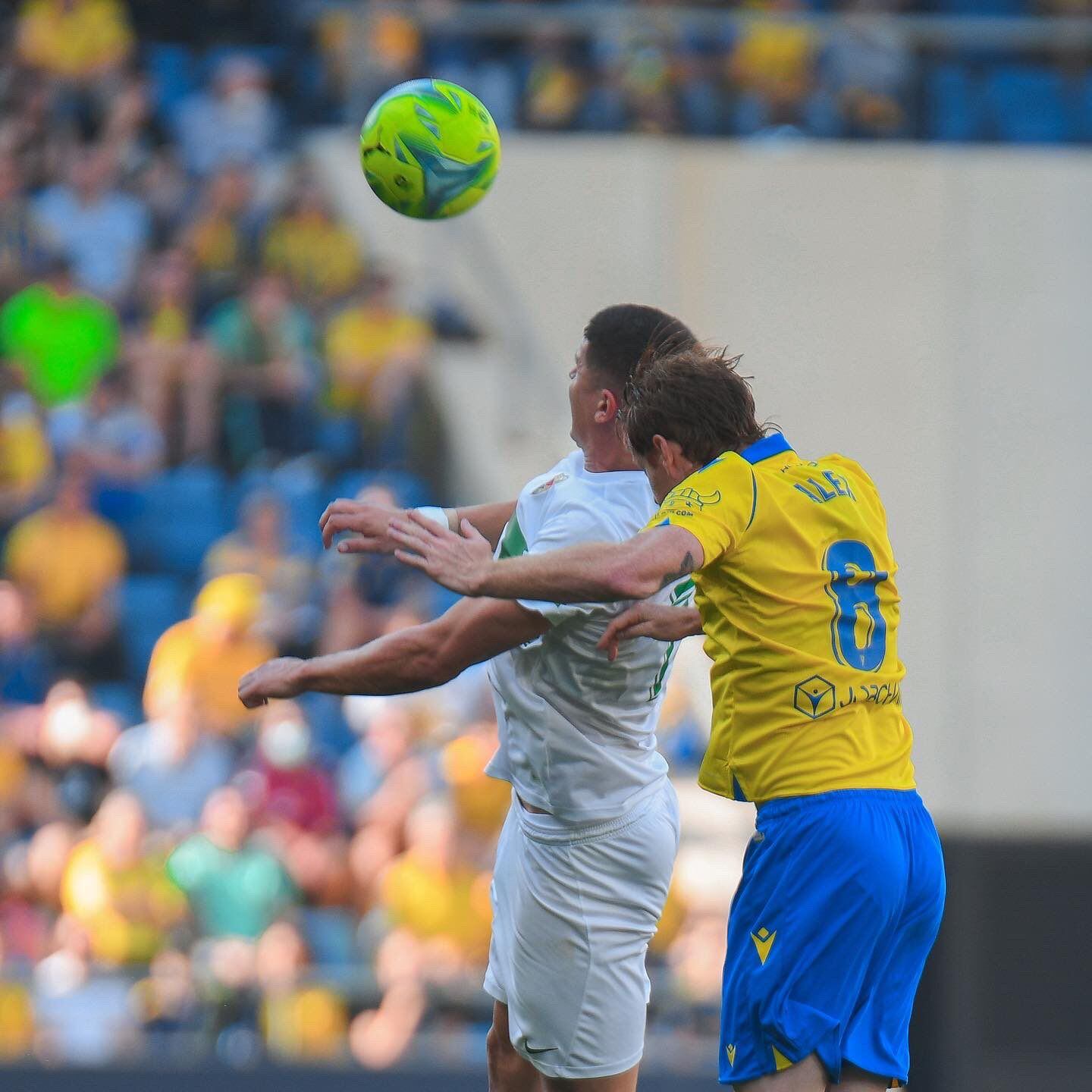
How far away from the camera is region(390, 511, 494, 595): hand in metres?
3.76

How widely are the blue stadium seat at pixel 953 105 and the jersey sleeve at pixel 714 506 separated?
871 cm

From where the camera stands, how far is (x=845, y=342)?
11.8 metres

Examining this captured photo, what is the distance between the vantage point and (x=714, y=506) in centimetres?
383

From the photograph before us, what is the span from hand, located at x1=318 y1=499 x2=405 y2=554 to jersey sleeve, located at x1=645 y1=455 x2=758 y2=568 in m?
0.58

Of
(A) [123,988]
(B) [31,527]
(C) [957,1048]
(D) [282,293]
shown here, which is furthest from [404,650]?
(C) [957,1048]

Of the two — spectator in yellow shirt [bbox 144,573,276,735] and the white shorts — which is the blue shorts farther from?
spectator in yellow shirt [bbox 144,573,276,735]

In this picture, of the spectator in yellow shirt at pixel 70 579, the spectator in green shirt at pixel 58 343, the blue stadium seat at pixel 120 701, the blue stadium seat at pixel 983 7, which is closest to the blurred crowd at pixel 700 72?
the blue stadium seat at pixel 983 7

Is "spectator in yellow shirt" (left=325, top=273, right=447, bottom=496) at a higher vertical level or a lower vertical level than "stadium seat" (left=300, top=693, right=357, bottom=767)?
higher

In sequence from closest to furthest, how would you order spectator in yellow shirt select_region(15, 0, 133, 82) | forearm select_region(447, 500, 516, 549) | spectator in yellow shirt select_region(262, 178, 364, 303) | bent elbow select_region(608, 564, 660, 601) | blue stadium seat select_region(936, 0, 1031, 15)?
bent elbow select_region(608, 564, 660, 601)
forearm select_region(447, 500, 516, 549)
spectator in yellow shirt select_region(262, 178, 364, 303)
spectator in yellow shirt select_region(15, 0, 133, 82)
blue stadium seat select_region(936, 0, 1031, 15)

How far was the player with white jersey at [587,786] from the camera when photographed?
14.7 ft

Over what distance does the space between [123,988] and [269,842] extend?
1.01 meters

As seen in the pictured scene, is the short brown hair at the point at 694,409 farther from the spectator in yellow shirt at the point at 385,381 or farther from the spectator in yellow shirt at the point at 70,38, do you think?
the spectator in yellow shirt at the point at 70,38

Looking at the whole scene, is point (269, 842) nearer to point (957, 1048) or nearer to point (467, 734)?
point (467, 734)

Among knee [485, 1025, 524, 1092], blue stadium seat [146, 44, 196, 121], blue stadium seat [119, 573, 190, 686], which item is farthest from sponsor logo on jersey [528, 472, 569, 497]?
blue stadium seat [146, 44, 196, 121]
